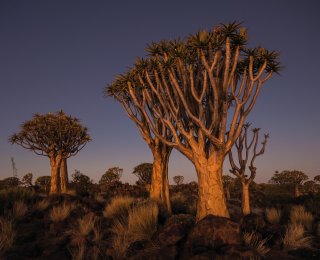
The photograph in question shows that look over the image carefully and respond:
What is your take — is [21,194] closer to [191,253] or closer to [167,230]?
[167,230]

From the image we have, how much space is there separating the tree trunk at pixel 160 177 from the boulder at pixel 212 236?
550 cm

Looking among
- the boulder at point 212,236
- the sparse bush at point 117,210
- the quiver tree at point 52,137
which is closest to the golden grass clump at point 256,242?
the boulder at point 212,236

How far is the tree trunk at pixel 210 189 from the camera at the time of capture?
27.6 ft

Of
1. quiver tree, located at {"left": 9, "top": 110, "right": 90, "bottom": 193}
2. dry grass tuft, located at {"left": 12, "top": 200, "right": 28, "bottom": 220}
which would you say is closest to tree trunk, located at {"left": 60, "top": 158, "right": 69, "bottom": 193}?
quiver tree, located at {"left": 9, "top": 110, "right": 90, "bottom": 193}

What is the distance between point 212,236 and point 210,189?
2.44 m

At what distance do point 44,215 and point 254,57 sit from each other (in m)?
9.65

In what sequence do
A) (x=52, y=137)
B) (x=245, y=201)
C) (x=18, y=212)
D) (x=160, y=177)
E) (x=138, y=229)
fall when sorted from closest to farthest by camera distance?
(x=138, y=229), (x=18, y=212), (x=160, y=177), (x=245, y=201), (x=52, y=137)

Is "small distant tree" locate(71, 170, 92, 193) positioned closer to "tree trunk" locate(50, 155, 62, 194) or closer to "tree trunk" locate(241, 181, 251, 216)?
"tree trunk" locate(50, 155, 62, 194)

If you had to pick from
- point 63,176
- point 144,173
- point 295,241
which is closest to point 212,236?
point 295,241

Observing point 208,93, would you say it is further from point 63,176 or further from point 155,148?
point 63,176

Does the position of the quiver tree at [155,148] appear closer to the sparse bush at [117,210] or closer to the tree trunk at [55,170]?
the sparse bush at [117,210]

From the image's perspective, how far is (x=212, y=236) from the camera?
242 inches

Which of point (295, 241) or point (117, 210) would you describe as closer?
point (295, 241)

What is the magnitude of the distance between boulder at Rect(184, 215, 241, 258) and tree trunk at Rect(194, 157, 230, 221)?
1.93 m
